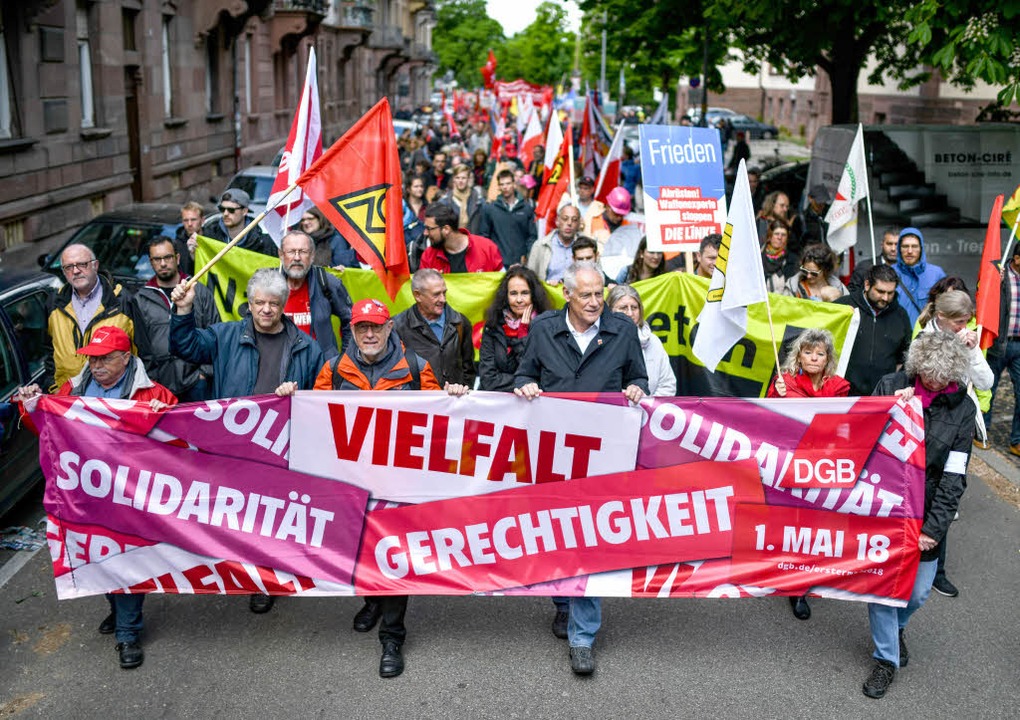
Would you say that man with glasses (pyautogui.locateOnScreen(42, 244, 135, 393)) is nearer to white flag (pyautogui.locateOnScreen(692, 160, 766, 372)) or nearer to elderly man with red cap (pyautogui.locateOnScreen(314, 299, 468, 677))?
elderly man with red cap (pyautogui.locateOnScreen(314, 299, 468, 677))

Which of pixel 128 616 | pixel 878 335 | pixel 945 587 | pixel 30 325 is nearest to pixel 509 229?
pixel 878 335

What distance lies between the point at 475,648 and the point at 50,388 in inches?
118

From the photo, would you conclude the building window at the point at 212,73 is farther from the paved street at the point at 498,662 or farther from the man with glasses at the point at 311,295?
the paved street at the point at 498,662

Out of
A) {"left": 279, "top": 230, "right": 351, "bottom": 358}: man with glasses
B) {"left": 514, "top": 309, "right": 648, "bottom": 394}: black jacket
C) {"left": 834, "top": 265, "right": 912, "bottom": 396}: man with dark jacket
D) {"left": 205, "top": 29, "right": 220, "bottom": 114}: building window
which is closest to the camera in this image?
{"left": 514, "top": 309, "right": 648, "bottom": 394}: black jacket

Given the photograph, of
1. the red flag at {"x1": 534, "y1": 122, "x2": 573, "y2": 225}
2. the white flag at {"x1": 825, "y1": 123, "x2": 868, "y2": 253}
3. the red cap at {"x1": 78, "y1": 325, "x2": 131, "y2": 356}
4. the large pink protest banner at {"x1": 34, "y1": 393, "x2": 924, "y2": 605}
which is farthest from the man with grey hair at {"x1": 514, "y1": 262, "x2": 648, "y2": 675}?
the red flag at {"x1": 534, "y1": 122, "x2": 573, "y2": 225}

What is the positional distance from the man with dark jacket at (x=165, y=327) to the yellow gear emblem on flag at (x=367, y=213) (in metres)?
1.04

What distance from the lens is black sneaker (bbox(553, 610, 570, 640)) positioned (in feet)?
18.8

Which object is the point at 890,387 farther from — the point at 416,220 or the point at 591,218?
the point at 416,220

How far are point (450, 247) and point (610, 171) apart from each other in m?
3.32

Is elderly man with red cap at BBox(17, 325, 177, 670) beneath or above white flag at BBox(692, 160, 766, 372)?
beneath

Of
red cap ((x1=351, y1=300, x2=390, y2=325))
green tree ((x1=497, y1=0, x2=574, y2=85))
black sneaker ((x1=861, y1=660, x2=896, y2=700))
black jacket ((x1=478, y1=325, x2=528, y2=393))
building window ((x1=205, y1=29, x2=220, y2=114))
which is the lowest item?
black sneaker ((x1=861, y1=660, x2=896, y2=700))

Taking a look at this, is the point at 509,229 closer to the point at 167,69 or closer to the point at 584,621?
the point at 584,621

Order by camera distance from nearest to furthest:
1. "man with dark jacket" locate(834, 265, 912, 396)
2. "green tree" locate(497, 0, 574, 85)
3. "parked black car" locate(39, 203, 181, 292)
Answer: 1. "man with dark jacket" locate(834, 265, 912, 396)
2. "parked black car" locate(39, 203, 181, 292)
3. "green tree" locate(497, 0, 574, 85)

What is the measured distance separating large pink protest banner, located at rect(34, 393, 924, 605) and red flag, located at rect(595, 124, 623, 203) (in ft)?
19.8
